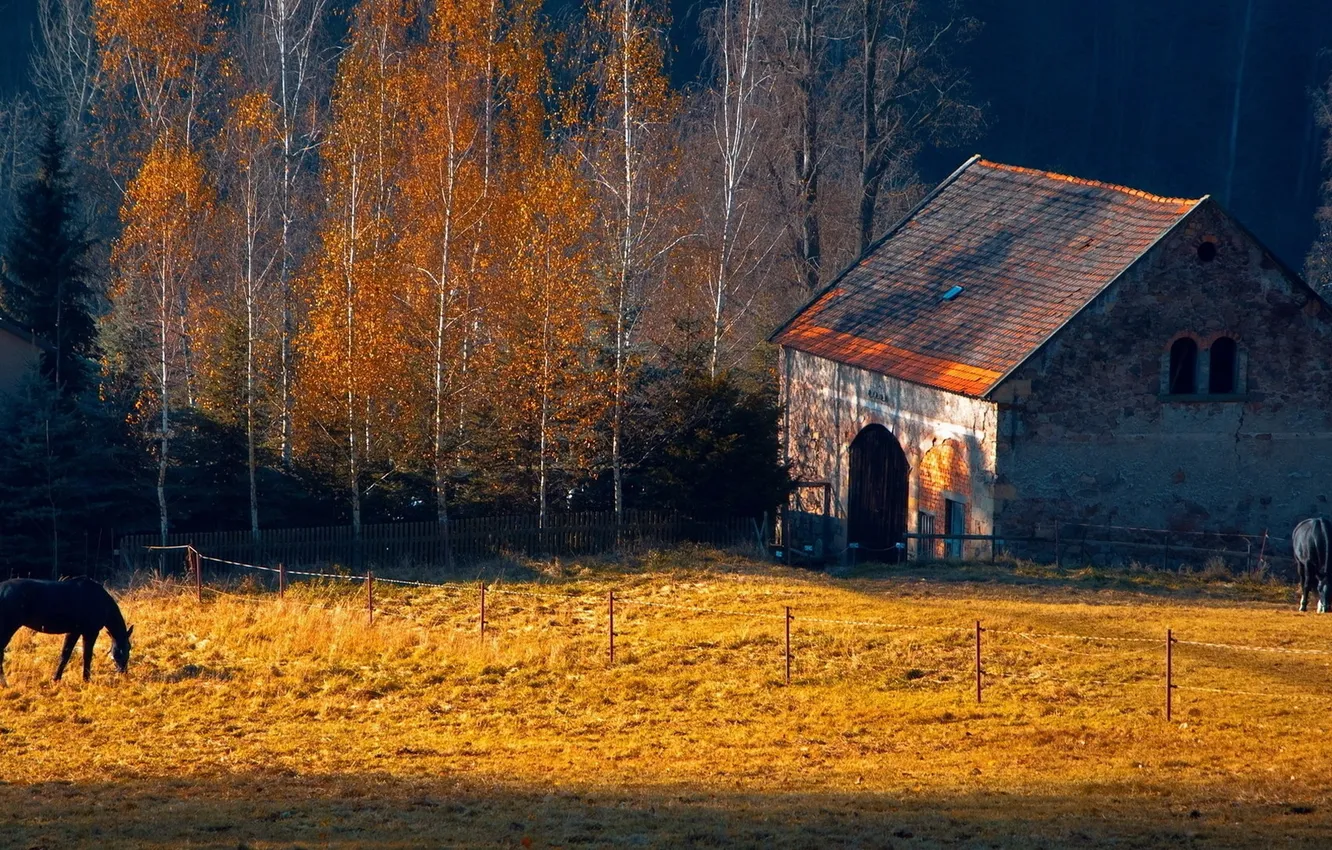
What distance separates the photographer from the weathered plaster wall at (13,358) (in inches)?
1275

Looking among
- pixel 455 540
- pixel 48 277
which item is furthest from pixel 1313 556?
pixel 48 277

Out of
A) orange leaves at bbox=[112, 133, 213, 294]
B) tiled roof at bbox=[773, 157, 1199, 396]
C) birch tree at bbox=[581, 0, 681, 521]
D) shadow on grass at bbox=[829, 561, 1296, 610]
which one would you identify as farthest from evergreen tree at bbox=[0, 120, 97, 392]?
shadow on grass at bbox=[829, 561, 1296, 610]

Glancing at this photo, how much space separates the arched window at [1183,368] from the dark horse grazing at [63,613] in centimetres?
1986

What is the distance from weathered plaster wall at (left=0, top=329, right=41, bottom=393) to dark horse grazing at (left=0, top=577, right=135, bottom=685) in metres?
14.1

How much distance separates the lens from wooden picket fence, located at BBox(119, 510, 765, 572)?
28641 mm

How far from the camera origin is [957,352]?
101ft

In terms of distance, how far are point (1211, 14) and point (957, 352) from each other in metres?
73.0

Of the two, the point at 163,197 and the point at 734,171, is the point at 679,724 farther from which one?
the point at 734,171

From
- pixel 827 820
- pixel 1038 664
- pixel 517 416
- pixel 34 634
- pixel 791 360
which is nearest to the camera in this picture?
pixel 827 820

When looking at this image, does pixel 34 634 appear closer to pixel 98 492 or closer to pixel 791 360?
pixel 98 492

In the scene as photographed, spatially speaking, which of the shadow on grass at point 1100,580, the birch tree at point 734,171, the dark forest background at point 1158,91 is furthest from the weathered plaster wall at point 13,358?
the dark forest background at point 1158,91

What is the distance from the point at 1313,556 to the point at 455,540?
1559 centimetres

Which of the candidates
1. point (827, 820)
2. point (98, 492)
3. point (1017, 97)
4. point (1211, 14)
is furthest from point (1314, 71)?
point (827, 820)

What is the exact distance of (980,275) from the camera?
32656mm
